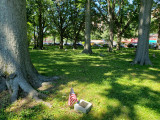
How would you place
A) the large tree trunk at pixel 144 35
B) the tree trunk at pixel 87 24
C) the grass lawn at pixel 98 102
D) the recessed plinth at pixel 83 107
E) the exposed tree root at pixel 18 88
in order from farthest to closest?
1. the tree trunk at pixel 87 24
2. the large tree trunk at pixel 144 35
3. the exposed tree root at pixel 18 88
4. the recessed plinth at pixel 83 107
5. the grass lawn at pixel 98 102

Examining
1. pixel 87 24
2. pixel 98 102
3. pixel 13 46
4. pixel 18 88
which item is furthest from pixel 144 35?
pixel 18 88

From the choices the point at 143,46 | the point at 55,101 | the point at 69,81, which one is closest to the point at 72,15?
the point at 143,46

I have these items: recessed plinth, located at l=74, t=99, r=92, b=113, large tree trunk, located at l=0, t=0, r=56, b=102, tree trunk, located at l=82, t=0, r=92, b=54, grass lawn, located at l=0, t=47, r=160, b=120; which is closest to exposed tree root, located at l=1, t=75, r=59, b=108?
large tree trunk, located at l=0, t=0, r=56, b=102

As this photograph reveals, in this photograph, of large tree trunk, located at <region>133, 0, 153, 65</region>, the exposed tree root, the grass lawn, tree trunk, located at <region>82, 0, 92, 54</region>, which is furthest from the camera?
tree trunk, located at <region>82, 0, 92, 54</region>

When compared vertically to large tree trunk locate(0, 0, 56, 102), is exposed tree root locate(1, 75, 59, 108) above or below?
below

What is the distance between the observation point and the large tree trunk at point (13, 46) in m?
3.83

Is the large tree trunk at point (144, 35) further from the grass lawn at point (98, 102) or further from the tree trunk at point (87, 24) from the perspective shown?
the tree trunk at point (87, 24)

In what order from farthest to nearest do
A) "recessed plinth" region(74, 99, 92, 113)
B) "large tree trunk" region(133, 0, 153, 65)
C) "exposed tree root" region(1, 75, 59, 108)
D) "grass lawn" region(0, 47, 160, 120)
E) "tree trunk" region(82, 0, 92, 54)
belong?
1. "tree trunk" region(82, 0, 92, 54)
2. "large tree trunk" region(133, 0, 153, 65)
3. "exposed tree root" region(1, 75, 59, 108)
4. "recessed plinth" region(74, 99, 92, 113)
5. "grass lawn" region(0, 47, 160, 120)

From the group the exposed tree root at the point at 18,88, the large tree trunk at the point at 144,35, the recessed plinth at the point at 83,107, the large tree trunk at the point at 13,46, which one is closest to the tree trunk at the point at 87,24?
the large tree trunk at the point at 144,35

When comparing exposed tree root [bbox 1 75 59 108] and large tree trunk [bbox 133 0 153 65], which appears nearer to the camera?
exposed tree root [bbox 1 75 59 108]

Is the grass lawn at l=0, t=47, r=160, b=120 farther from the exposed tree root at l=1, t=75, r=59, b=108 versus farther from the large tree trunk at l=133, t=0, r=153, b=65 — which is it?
the large tree trunk at l=133, t=0, r=153, b=65

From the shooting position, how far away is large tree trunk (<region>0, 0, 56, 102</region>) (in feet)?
12.6

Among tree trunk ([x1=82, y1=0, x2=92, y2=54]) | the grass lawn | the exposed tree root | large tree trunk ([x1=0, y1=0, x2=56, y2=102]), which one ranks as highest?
tree trunk ([x1=82, y1=0, x2=92, y2=54])

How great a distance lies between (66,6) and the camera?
83.3ft
